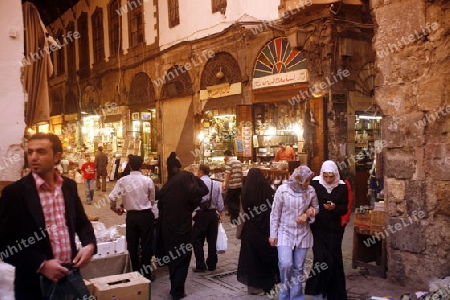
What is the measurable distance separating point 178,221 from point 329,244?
1934mm

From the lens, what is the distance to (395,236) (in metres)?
5.75

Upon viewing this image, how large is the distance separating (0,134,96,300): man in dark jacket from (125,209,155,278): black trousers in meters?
2.84

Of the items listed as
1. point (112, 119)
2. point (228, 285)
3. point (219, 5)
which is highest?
point (219, 5)

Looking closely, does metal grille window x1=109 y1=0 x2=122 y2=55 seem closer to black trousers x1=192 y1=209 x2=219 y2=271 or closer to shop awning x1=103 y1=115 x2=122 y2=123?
shop awning x1=103 y1=115 x2=122 y2=123

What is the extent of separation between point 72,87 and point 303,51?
17.4 m

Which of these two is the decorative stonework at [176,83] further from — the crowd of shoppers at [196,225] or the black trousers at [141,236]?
the black trousers at [141,236]

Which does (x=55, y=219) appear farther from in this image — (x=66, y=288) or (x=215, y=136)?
(x=215, y=136)

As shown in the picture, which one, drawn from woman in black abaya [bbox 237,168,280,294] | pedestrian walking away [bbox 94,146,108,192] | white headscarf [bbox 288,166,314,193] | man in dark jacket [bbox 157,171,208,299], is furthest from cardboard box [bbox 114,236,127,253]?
pedestrian walking away [bbox 94,146,108,192]

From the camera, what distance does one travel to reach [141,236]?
6.00 meters

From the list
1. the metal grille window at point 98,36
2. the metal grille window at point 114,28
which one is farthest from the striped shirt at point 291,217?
the metal grille window at point 98,36

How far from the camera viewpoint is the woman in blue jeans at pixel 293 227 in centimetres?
484

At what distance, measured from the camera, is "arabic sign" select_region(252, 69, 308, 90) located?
1232 centimetres

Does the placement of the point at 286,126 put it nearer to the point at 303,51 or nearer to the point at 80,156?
the point at 303,51

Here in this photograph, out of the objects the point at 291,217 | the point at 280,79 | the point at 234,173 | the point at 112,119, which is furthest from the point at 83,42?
the point at 291,217
